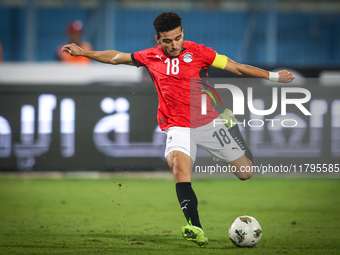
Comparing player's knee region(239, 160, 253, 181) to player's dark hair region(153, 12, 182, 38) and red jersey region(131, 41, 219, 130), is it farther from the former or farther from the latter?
player's dark hair region(153, 12, 182, 38)

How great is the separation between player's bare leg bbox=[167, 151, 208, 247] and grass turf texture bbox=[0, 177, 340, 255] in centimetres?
16

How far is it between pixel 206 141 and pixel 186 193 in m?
0.64

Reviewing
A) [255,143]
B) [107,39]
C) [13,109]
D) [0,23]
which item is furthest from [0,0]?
[255,143]

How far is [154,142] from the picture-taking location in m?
9.11

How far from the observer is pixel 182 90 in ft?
15.1

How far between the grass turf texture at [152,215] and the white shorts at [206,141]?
0.82m

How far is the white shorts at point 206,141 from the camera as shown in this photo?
14.7 feet

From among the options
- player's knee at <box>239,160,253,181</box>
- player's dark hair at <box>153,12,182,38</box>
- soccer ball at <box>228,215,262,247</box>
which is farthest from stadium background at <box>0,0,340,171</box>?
soccer ball at <box>228,215,262,247</box>

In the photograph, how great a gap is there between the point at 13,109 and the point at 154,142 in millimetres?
2753

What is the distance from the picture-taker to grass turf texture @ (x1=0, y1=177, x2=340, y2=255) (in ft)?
13.8

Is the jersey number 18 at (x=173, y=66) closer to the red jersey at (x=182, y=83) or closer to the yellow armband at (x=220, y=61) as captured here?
the red jersey at (x=182, y=83)

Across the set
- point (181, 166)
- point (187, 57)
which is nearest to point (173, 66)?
point (187, 57)

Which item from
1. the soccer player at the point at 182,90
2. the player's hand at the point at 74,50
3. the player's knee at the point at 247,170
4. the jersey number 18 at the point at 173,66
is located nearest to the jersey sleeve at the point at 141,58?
the soccer player at the point at 182,90

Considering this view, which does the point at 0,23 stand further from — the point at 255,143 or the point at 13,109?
the point at 255,143
